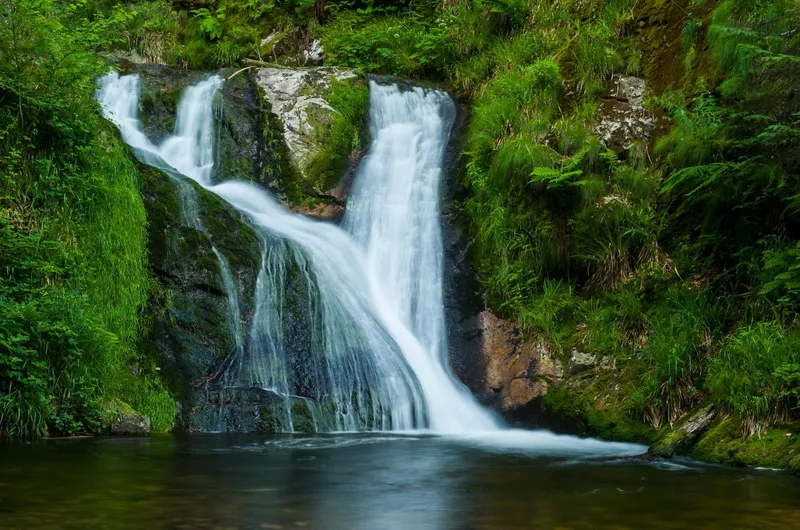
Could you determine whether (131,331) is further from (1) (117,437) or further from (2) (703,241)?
(2) (703,241)

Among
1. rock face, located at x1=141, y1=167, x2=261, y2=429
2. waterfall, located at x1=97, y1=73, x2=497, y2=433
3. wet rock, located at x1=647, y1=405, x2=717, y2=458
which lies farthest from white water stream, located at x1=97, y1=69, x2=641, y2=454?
wet rock, located at x1=647, y1=405, x2=717, y2=458

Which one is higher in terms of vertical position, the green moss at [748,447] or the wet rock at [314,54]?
the wet rock at [314,54]

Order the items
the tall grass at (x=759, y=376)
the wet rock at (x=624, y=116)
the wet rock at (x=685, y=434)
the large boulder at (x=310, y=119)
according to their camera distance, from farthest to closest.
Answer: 1. the large boulder at (x=310, y=119)
2. the wet rock at (x=624, y=116)
3. the wet rock at (x=685, y=434)
4. the tall grass at (x=759, y=376)

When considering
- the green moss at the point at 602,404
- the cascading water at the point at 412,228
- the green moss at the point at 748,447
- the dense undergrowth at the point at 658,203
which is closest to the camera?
the green moss at the point at 748,447

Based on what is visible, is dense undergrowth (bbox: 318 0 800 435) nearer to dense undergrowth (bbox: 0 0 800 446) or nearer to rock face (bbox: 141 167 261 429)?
dense undergrowth (bbox: 0 0 800 446)

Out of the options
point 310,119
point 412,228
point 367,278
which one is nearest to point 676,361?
point 367,278

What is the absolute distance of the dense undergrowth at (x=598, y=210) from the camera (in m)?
7.03

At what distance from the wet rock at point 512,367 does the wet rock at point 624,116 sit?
3.00 meters

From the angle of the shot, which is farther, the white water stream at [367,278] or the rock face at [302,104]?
the rock face at [302,104]

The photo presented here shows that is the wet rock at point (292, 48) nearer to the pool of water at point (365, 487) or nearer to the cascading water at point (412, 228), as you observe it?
the cascading water at point (412, 228)

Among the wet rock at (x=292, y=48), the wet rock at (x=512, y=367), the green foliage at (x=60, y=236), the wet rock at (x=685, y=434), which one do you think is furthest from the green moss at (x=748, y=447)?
the wet rock at (x=292, y=48)

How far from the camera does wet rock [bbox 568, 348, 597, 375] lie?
28.0 feet

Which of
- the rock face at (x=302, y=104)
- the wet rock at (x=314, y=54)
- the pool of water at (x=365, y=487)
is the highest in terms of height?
the wet rock at (x=314, y=54)

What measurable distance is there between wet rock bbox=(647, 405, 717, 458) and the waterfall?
2.40 m
